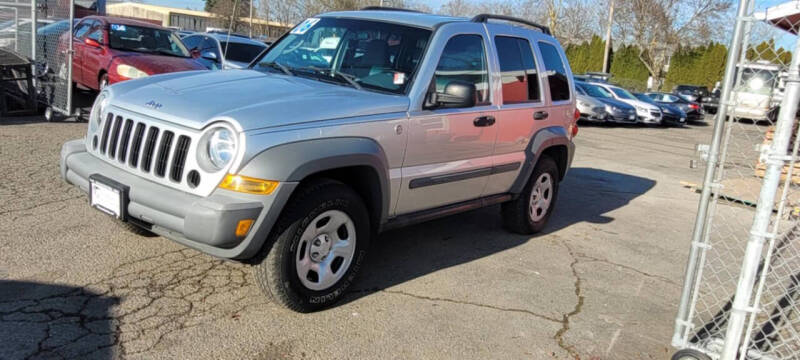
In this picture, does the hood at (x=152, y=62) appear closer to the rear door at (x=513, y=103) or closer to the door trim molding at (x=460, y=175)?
the rear door at (x=513, y=103)

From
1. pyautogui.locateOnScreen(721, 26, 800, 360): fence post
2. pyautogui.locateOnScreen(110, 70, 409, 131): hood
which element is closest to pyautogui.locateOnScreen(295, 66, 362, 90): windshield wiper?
pyautogui.locateOnScreen(110, 70, 409, 131): hood

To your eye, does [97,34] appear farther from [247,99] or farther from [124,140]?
[247,99]

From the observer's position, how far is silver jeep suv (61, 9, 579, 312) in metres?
3.46

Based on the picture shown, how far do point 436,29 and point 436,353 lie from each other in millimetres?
2424

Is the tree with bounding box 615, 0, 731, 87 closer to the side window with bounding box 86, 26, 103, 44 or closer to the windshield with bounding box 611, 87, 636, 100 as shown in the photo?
the windshield with bounding box 611, 87, 636, 100

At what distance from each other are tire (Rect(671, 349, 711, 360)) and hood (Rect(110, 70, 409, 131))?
88.0 inches

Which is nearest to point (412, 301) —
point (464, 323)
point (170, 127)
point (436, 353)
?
point (464, 323)

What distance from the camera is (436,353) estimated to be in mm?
3588

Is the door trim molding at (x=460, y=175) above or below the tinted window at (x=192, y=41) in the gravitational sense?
below

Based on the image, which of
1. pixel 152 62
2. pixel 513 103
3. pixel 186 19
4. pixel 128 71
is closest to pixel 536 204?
pixel 513 103

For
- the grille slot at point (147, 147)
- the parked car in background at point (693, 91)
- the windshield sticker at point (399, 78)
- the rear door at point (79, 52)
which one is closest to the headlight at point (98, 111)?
the grille slot at point (147, 147)

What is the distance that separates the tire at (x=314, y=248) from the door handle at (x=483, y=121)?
1.31 metres

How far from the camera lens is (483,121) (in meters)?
4.95

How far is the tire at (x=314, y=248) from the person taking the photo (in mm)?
3619
